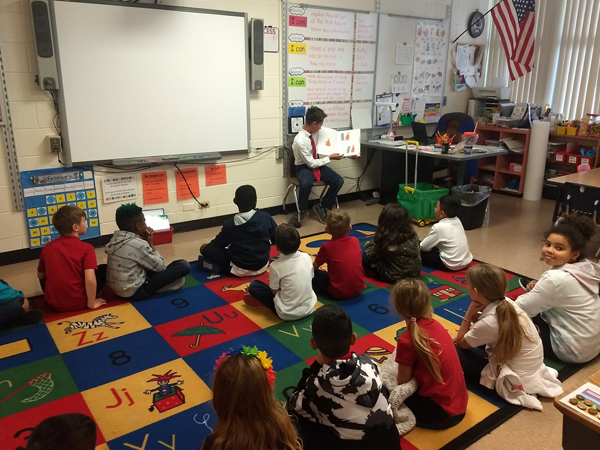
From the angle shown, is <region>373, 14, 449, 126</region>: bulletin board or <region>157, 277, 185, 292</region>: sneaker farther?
<region>373, 14, 449, 126</region>: bulletin board

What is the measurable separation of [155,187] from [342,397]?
3.27 m

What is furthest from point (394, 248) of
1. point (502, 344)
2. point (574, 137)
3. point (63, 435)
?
point (574, 137)

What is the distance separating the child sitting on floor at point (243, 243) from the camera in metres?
3.50

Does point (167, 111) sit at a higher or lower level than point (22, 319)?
higher

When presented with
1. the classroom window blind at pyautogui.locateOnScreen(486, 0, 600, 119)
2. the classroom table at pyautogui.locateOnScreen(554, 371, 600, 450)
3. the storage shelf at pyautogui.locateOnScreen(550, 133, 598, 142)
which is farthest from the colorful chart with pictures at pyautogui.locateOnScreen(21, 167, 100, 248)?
the classroom window blind at pyautogui.locateOnScreen(486, 0, 600, 119)

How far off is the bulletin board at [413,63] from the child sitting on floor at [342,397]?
4439mm

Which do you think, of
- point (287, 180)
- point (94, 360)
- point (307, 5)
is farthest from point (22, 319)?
point (307, 5)

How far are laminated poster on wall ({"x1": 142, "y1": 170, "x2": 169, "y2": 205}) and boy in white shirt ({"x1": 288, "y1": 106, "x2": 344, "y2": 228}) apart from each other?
4.05 feet

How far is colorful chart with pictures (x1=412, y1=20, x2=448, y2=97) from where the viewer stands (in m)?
5.98

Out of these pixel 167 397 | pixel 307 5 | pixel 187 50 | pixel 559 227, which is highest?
pixel 307 5

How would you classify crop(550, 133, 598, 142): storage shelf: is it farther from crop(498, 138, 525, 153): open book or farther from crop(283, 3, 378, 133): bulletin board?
crop(283, 3, 378, 133): bulletin board

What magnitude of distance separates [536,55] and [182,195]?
15.9ft

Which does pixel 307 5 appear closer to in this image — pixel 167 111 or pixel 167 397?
pixel 167 111

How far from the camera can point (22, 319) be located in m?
2.92
